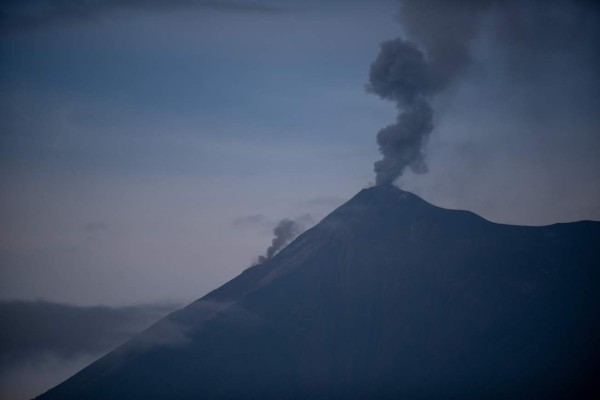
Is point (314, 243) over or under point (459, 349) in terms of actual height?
over

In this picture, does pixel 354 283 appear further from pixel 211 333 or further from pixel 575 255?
pixel 575 255

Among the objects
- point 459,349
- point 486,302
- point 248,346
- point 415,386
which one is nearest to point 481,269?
point 486,302

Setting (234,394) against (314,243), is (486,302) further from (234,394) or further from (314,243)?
(234,394)

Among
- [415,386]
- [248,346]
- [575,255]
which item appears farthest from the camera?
[575,255]

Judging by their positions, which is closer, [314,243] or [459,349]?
[459,349]

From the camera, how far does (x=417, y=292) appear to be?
12662cm

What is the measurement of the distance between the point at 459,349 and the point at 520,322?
31.3 feet

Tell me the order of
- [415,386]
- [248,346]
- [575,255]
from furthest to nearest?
[575,255] < [248,346] < [415,386]

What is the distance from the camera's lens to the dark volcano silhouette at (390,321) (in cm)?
11606

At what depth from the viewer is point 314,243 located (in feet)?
449

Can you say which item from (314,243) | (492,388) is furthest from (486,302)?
(314,243)

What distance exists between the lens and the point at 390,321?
124m

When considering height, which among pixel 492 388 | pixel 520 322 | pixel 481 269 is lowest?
pixel 492 388

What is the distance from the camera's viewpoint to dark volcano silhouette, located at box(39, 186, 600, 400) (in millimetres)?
116062
